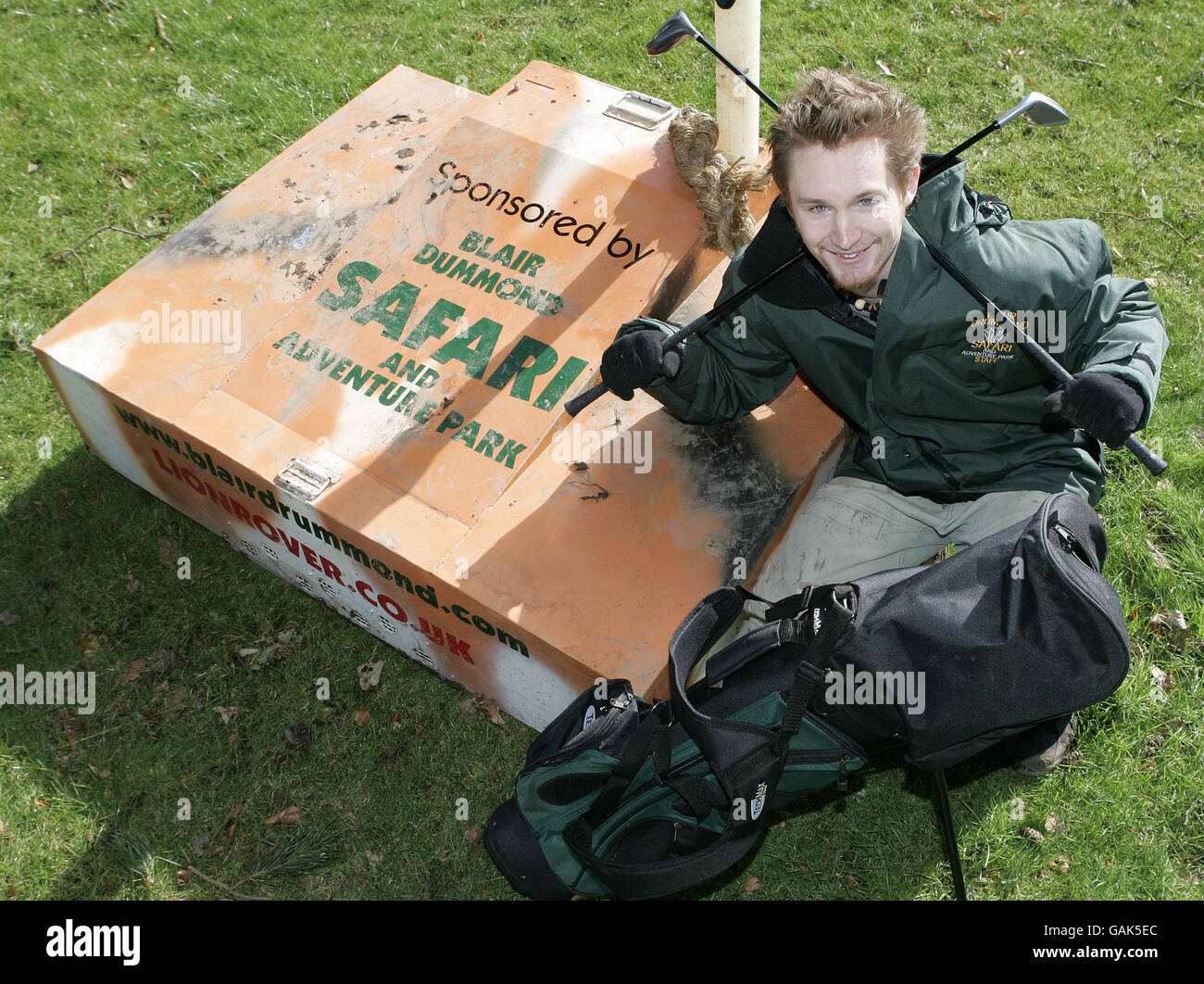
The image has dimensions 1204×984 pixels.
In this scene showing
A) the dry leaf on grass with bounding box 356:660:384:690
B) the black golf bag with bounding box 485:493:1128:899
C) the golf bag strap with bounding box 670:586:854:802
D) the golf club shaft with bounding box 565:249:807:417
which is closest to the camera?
the black golf bag with bounding box 485:493:1128:899

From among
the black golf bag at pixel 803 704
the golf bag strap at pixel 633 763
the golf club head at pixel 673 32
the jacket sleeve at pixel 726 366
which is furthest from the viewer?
the golf club head at pixel 673 32

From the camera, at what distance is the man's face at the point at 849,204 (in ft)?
10.7

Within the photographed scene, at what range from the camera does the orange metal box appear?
150 inches

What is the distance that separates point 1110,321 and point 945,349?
1.61 ft

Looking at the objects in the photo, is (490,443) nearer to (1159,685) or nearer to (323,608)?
(323,608)

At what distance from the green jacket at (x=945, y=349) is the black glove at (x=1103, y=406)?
0.28 feet

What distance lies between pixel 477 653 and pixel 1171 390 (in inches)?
132

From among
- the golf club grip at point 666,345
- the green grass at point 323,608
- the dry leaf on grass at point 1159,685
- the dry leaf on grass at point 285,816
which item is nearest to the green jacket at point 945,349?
the golf club grip at point 666,345

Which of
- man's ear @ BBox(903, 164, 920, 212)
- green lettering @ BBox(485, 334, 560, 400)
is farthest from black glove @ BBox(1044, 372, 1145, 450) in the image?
green lettering @ BBox(485, 334, 560, 400)

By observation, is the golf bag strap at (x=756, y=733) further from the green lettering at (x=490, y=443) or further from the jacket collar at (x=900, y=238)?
the green lettering at (x=490, y=443)

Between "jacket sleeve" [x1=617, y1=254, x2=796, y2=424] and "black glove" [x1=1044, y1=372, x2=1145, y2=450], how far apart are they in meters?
1.04

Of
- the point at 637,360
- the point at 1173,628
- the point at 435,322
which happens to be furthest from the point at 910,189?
the point at 1173,628

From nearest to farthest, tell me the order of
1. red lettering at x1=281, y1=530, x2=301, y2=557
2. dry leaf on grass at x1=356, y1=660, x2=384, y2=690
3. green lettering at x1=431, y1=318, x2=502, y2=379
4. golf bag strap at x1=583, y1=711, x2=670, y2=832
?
golf bag strap at x1=583, y1=711, x2=670, y2=832, green lettering at x1=431, y1=318, x2=502, y2=379, red lettering at x1=281, y1=530, x2=301, y2=557, dry leaf on grass at x1=356, y1=660, x2=384, y2=690

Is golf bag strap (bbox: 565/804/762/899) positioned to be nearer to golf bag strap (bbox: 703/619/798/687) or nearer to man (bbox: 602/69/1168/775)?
golf bag strap (bbox: 703/619/798/687)
